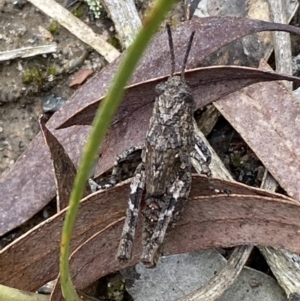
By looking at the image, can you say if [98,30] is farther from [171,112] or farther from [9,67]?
[171,112]

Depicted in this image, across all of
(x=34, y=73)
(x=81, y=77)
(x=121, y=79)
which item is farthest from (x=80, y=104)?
(x=121, y=79)

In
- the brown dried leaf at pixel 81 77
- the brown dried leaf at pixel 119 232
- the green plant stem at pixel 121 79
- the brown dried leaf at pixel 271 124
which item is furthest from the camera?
the brown dried leaf at pixel 81 77

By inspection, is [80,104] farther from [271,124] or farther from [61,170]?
[271,124]

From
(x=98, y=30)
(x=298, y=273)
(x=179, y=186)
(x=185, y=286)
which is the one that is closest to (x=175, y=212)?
(x=179, y=186)

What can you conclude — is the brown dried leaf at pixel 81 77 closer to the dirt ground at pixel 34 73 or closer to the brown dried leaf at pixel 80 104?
the dirt ground at pixel 34 73

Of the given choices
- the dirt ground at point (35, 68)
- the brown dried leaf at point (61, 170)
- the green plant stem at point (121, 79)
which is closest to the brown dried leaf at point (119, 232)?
the brown dried leaf at point (61, 170)

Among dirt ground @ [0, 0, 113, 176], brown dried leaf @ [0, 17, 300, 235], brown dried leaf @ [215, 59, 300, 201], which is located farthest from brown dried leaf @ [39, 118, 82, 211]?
brown dried leaf @ [215, 59, 300, 201]
